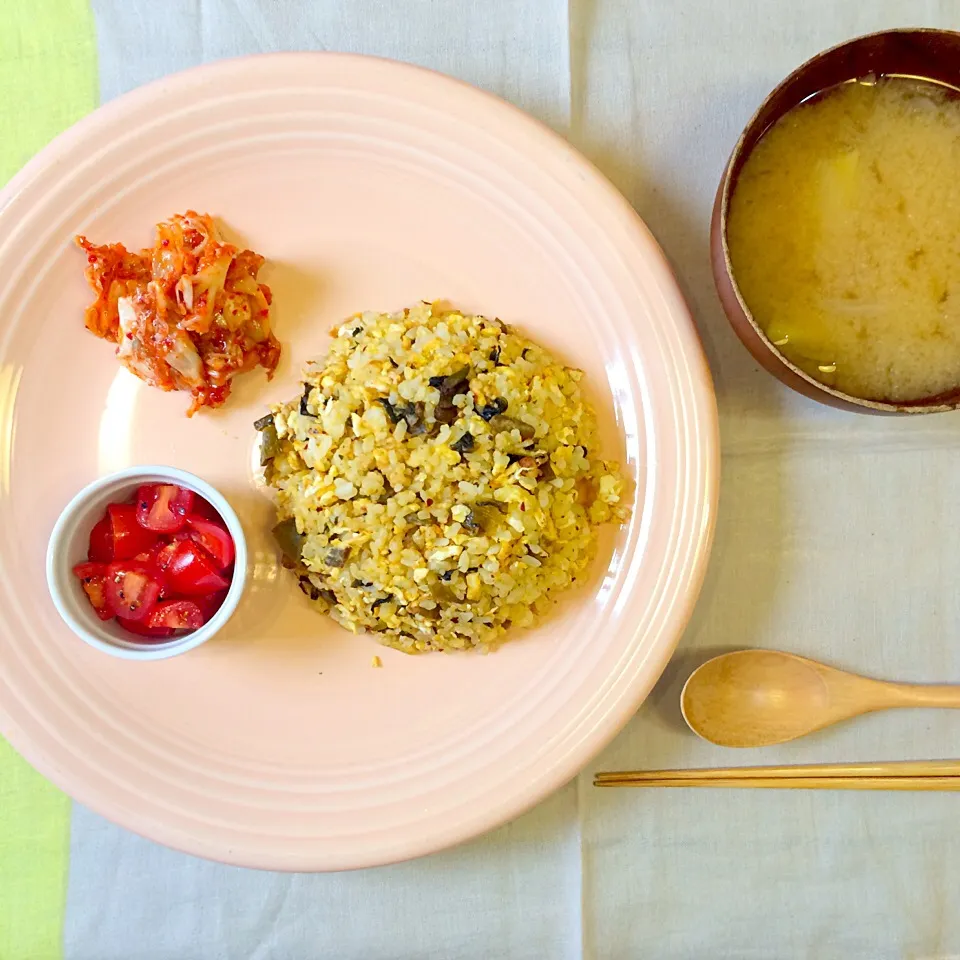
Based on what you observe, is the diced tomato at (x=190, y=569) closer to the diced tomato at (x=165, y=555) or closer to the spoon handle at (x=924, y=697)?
the diced tomato at (x=165, y=555)

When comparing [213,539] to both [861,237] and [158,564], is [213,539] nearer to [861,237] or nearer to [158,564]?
[158,564]

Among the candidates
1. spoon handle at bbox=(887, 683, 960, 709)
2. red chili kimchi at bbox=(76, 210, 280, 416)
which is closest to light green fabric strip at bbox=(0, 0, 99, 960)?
red chili kimchi at bbox=(76, 210, 280, 416)

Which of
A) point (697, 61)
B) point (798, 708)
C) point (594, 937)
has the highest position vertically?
point (697, 61)

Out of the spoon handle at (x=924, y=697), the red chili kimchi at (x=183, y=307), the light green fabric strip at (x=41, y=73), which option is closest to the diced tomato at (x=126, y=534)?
the red chili kimchi at (x=183, y=307)

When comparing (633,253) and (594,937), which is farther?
(594,937)

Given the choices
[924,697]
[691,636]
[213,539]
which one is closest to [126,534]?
[213,539]

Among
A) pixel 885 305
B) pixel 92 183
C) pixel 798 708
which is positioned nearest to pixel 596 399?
pixel 885 305

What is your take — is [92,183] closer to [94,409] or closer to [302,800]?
[94,409]
